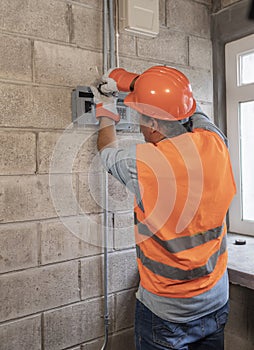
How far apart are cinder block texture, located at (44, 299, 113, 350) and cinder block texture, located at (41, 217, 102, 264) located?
0.23 m

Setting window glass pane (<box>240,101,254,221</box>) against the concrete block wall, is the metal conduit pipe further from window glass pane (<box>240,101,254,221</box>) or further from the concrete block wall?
window glass pane (<box>240,101,254,221</box>)

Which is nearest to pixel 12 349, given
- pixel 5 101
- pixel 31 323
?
pixel 31 323

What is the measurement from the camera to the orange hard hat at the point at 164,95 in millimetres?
1309

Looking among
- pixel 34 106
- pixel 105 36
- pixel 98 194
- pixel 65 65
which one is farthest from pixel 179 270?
pixel 105 36

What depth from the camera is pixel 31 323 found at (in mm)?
1574

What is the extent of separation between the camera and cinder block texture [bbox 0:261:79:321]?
59.9 inches

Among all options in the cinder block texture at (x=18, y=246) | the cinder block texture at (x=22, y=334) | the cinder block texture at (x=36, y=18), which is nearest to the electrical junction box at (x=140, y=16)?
the cinder block texture at (x=36, y=18)

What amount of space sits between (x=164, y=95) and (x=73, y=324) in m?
1.06

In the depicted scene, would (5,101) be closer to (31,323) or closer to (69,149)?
(69,149)

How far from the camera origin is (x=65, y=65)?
1.67 m

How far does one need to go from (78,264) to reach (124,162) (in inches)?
25.2

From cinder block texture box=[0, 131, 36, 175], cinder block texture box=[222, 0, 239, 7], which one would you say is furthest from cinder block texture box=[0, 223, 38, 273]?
cinder block texture box=[222, 0, 239, 7]

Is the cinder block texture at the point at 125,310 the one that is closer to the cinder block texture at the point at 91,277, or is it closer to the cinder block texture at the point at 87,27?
the cinder block texture at the point at 91,277

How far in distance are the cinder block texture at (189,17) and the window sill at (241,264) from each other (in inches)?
46.5
